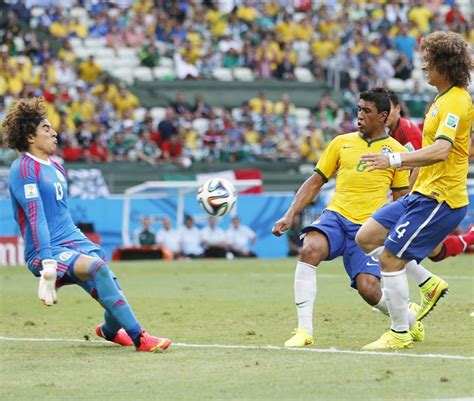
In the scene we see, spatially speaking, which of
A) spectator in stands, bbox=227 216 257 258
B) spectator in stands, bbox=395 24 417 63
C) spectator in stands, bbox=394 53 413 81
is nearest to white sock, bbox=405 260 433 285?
spectator in stands, bbox=227 216 257 258

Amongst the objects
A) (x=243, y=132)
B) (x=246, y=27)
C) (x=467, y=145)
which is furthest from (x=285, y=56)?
(x=467, y=145)

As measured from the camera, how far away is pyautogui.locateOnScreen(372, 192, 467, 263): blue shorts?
9.42 metres

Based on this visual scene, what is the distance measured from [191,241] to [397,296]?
1722 cm

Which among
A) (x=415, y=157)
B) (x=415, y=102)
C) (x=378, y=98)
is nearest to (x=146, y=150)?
(x=415, y=102)

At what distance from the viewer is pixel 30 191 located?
958 cm

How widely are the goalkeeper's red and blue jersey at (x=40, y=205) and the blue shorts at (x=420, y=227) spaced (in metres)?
2.64

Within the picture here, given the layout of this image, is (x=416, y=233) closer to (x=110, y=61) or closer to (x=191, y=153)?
(x=191, y=153)

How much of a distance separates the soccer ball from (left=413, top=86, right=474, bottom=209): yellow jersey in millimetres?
3313

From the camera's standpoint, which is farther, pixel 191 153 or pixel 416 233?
pixel 191 153

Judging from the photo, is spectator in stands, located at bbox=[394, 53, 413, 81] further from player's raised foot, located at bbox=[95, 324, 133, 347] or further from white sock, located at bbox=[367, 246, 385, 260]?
player's raised foot, located at bbox=[95, 324, 133, 347]

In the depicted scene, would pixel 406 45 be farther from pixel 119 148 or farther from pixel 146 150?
pixel 119 148

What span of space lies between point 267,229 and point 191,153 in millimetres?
3753

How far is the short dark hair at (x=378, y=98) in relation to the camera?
→ 1054cm

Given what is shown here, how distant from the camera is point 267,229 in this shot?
2736cm
